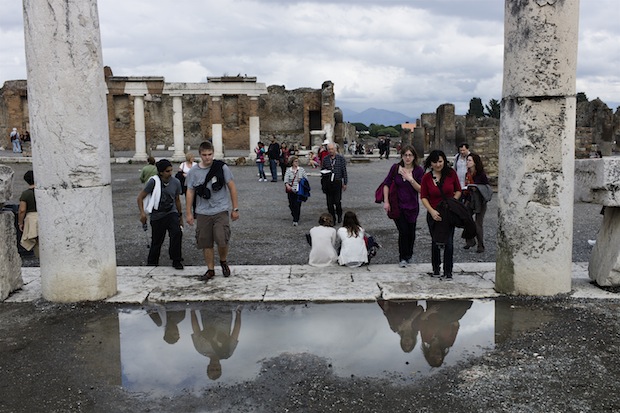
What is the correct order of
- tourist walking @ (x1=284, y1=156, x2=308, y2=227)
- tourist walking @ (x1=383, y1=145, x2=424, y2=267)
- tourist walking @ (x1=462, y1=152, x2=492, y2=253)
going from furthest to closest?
tourist walking @ (x1=284, y1=156, x2=308, y2=227) → tourist walking @ (x1=462, y1=152, x2=492, y2=253) → tourist walking @ (x1=383, y1=145, x2=424, y2=267)

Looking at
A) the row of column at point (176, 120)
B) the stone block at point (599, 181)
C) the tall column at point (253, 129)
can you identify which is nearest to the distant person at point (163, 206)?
the stone block at point (599, 181)

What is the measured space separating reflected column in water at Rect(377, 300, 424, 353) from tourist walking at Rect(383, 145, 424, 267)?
5.18 feet

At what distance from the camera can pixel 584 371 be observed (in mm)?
4559

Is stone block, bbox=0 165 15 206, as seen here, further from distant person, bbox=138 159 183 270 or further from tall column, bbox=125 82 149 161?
tall column, bbox=125 82 149 161

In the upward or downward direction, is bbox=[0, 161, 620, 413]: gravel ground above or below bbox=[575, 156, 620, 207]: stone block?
below

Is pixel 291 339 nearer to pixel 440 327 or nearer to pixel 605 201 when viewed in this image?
pixel 440 327

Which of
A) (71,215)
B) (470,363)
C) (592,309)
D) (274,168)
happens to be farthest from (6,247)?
(274,168)

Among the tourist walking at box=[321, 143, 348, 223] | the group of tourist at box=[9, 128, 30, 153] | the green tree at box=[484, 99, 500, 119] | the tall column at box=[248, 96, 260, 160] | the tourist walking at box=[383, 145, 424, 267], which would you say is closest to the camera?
the tourist walking at box=[383, 145, 424, 267]

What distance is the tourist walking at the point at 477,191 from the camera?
8.91 meters

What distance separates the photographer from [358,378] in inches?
176

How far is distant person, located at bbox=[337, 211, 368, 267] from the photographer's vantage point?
25.3ft

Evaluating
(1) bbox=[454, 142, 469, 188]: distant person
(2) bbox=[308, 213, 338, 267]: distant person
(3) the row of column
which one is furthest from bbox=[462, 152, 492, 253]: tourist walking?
(3) the row of column

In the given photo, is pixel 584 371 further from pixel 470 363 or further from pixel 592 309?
pixel 592 309

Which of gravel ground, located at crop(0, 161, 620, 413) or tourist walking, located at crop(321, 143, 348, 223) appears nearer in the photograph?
gravel ground, located at crop(0, 161, 620, 413)
